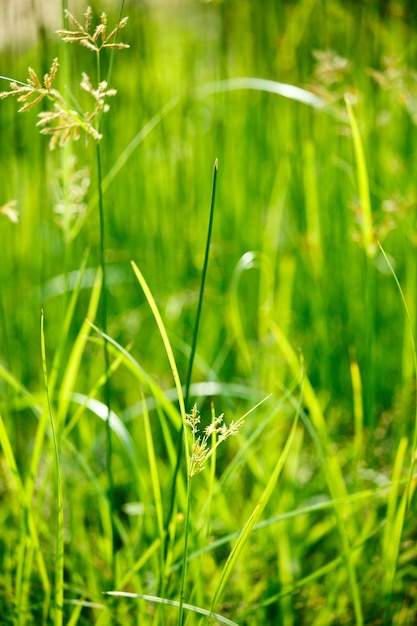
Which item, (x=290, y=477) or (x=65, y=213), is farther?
(x=290, y=477)

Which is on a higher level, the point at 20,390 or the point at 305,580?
the point at 20,390

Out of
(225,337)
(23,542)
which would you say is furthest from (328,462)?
(225,337)

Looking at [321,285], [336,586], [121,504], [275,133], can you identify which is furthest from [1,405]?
[275,133]

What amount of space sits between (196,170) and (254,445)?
64 centimetres

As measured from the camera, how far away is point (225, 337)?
4.28 feet

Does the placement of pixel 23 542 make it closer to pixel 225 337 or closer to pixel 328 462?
pixel 328 462

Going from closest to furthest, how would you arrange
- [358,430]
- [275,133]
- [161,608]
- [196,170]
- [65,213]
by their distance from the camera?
[161,608], [65,213], [358,430], [196,170], [275,133]

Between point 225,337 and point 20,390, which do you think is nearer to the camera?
point 20,390

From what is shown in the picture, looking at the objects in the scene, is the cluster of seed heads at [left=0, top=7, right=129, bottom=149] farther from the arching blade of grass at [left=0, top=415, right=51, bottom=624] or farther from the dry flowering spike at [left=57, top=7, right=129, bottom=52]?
the arching blade of grass at [left=0, top=415, right=51, bottom=624]

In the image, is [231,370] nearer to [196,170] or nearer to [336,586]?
[196,170]

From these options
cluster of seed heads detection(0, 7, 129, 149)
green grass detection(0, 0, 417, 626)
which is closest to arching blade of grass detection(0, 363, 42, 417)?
green grass detection(0, 0, 417, 626)

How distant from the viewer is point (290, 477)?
0.98m

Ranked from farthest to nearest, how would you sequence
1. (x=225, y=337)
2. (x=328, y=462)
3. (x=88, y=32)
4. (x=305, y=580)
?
1. (x=225, y=337)
2. (x=328, y=462)
3. (x=305, y=580)
4. (x=88, y=32)

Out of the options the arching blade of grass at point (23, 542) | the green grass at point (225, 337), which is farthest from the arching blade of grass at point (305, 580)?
the arching blade of grass at point (23, 542)
